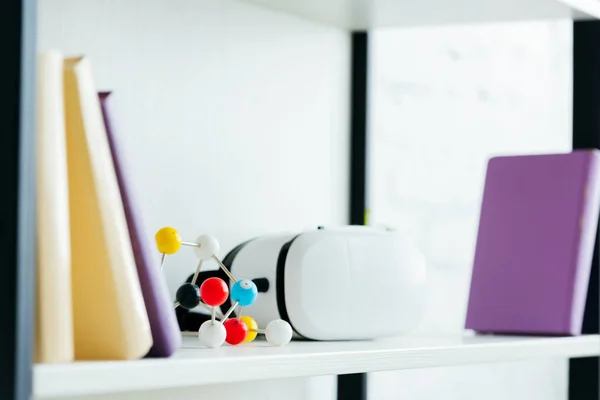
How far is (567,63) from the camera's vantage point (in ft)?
6.01

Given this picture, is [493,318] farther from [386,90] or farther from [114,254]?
[114,254]

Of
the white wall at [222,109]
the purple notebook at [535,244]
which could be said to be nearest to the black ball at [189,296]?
the white wall at [222,109]

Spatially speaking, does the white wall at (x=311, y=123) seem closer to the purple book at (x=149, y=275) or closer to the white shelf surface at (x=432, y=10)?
the white shelf surface at (x=432, y=10)

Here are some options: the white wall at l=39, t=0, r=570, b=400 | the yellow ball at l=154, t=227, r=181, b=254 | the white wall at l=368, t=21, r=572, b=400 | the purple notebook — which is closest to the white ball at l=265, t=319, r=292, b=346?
the yellow ball at l=154, t=227, r=181, b=254

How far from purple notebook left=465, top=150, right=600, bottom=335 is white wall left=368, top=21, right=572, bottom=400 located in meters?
0.28

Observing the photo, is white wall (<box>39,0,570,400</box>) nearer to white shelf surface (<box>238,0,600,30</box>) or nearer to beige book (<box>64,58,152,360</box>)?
white shelf surface (<box>238,0,600,30</box>)

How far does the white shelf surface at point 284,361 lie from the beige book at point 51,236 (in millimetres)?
21

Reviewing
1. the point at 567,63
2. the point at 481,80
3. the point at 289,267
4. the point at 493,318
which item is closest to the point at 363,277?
the point at 289,267

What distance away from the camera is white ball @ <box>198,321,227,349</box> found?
79 centimetres

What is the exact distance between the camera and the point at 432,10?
112 cm

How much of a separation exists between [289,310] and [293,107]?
358mm

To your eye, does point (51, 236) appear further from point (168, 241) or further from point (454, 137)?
point (454, 137)

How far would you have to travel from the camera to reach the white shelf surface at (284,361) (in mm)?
561

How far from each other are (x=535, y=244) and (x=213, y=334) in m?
0.46
